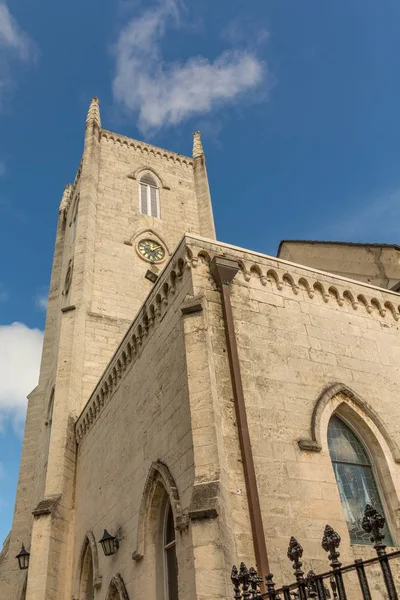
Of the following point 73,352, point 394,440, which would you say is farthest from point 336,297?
point 73,352

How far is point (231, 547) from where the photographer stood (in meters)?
7.73

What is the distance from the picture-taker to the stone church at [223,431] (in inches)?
331

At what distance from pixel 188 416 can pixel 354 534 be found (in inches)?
140

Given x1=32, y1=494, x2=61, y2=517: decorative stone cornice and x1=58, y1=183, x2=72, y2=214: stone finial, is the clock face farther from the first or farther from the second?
x1=32, y1=494, x2=61, y2=517: decorative stone cornice

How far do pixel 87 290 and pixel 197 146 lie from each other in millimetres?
13936

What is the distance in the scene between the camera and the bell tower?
15266mm

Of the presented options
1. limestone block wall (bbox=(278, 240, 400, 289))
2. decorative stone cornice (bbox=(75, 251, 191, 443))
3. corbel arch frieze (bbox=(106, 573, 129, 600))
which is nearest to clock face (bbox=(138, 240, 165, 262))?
limestone block wall (bbox=(278, 240, 400, 289))

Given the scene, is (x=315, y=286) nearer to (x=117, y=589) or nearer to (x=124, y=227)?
(x=117, y=589)

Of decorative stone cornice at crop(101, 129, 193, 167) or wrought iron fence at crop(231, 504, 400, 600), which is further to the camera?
decorative stone cornice at crop(101, 129, 193, 167)

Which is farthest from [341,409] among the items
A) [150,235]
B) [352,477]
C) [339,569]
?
[150,235]

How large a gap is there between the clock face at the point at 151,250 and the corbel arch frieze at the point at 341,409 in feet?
46.0

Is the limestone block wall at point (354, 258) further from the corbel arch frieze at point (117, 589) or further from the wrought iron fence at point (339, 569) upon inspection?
the wrought iron fence at point (339, 569)

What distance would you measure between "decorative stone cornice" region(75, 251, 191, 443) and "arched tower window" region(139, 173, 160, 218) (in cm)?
1197

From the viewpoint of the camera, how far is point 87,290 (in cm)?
2045
